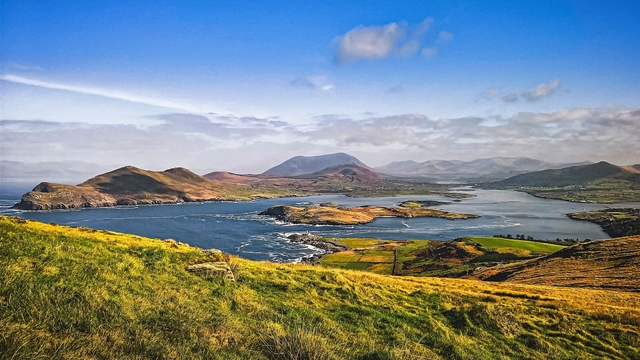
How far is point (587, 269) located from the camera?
44.6 metres

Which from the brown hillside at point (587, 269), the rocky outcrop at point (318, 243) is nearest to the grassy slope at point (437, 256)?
the rocky outcrop at point (318, 243)

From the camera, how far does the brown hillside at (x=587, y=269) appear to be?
3728 centimetres

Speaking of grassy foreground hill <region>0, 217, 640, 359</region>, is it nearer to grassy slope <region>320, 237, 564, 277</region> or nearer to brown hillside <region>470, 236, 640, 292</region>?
brown hillside <region>470, 236, 640, 292</region>

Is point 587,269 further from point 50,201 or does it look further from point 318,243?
point 50,201

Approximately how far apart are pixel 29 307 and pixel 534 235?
14383 cm

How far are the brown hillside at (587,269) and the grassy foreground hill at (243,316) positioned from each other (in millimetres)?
21229

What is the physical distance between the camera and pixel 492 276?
176ft

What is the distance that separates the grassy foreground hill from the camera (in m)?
8.11

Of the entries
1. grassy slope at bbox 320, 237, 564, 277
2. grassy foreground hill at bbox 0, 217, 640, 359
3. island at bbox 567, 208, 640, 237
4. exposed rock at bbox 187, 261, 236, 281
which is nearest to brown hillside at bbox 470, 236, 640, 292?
grassy slope at bbox 320, 237, 564, 277

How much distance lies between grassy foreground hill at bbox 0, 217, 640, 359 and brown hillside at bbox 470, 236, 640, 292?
21.2 metres

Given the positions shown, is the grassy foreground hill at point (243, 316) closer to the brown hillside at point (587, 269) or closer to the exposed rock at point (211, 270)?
the exposed rock at point (211, 270)

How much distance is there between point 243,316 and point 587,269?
50676mm

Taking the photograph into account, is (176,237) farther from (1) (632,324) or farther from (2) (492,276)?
(1) (632,324)

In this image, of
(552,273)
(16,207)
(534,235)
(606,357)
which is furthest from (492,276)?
(16,207)
